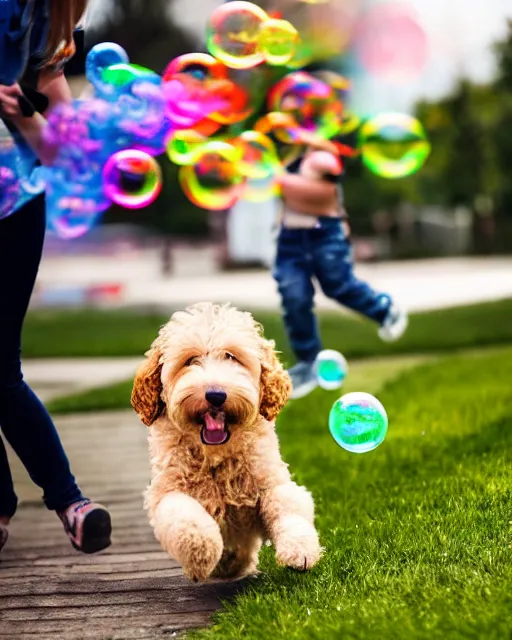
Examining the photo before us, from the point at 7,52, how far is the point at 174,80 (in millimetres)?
2647

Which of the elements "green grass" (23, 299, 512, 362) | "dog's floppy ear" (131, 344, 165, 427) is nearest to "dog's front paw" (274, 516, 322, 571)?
"dog's floppy ear" (131, 344, 165, 427)

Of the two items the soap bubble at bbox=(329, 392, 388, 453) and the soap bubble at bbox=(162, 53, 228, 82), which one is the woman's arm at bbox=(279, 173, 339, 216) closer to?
the soap bubble at bbox=(162, 53, 228, 82)

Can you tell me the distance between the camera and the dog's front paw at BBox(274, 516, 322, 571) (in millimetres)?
3188

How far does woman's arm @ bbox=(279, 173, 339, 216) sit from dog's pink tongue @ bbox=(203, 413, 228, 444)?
318 cm

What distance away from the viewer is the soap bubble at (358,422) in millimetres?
4289

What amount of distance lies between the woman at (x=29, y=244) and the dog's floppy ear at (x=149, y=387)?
655mm

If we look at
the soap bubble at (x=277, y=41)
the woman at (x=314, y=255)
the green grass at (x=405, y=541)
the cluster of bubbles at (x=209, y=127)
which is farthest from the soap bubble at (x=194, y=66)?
the green grass at (x=405, y=541)

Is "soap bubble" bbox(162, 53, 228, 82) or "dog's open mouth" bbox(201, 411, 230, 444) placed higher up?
"dog's open mouth" bbox(201, 411, 230, 444)

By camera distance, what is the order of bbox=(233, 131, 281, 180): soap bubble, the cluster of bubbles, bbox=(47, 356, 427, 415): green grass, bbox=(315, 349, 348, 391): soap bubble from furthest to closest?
bbox=(47, 356, 427, 415): green grass → bbox=(233, 131, 281, 180): soap bubble → bbox=(315, 349, 348, 391): soap bubble → the cluster of bubbles

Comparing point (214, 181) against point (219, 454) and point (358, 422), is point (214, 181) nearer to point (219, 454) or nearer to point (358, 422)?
point (358, 422)

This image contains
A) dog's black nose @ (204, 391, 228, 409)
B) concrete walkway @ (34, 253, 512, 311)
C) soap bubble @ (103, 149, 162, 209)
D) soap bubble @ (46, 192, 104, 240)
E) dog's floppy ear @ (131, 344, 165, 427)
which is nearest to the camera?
dog's black nose @ (204, 391, 228, 409)

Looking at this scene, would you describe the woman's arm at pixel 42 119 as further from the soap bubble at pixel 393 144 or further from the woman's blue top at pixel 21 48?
the soap bubble at pixel 393 144

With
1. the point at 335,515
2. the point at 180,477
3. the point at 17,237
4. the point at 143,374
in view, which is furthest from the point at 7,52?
the point at 335,515

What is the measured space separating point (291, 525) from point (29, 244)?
144 cm
